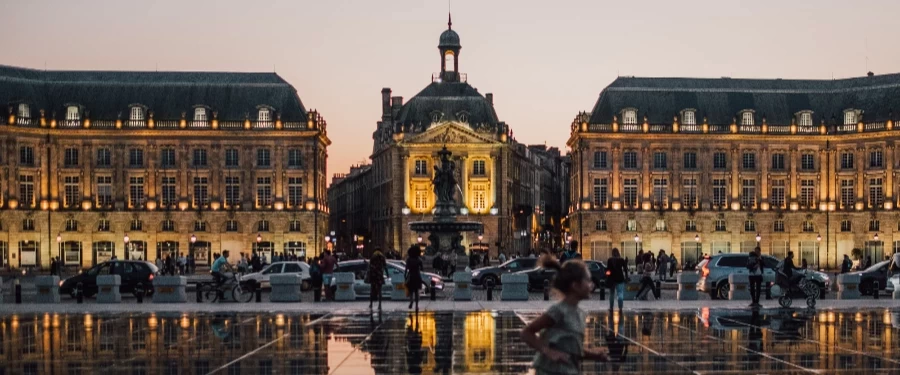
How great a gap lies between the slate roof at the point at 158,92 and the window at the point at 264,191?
5.06 meters

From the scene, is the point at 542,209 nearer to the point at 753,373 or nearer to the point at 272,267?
the point at 272,267

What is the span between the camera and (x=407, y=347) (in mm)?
22844

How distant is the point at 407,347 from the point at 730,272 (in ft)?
68.8

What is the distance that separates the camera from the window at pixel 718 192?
358ft

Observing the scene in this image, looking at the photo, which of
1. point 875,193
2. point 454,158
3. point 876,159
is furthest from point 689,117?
point 454,158

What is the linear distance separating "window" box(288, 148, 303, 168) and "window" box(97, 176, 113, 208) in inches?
545

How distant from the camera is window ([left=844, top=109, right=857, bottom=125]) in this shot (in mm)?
107188

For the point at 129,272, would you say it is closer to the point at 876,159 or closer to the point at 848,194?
the point at 876,159

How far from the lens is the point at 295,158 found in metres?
108

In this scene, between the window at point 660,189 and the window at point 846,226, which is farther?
the window at point 660,189

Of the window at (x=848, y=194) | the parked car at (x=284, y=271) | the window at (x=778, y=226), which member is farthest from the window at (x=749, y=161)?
the parked car at (x=284, y=271)

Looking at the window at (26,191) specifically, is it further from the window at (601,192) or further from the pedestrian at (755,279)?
the pedestrian at (755,279)

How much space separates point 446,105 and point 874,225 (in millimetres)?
37045

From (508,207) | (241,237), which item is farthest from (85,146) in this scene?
(508,207)
